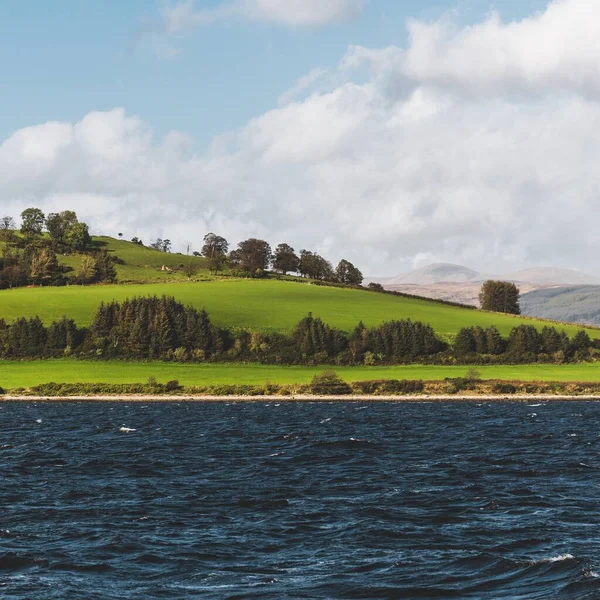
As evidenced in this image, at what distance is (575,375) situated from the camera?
145 meters

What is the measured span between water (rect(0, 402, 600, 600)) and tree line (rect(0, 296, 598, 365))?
85.9m

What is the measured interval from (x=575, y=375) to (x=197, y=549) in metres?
125

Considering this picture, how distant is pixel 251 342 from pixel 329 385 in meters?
35.0

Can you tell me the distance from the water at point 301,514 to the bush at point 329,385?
183 ft

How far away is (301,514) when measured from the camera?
3647 centimetres

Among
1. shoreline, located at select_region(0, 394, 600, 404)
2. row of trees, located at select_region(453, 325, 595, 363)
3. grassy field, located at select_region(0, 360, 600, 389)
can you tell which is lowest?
shoreline, located at select_region(0, 394, 600, 404)

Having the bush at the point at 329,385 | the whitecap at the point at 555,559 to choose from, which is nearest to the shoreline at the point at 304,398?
the bush at the point at 329,385

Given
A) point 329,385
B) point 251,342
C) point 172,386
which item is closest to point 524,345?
point 251,342

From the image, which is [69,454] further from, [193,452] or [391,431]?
[391,431]

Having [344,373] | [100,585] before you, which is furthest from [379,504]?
[344,373]

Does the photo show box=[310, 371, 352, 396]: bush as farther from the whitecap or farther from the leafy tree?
the whitecap

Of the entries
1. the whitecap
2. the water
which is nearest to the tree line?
the water

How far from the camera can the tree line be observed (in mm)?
158250

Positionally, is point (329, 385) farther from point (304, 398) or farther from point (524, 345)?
point (524, 345)
